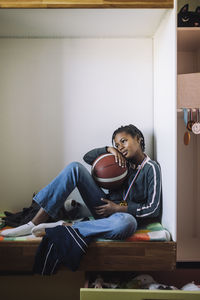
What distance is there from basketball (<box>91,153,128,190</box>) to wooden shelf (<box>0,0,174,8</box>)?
0.88 meters

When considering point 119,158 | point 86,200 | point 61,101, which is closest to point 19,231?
point 86,200

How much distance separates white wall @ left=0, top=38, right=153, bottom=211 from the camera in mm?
2346

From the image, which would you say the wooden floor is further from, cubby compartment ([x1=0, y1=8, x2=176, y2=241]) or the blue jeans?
cubby compartment ([x1=0, y1=8, x2=176, y2=241])

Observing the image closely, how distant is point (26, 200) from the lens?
7.86ft

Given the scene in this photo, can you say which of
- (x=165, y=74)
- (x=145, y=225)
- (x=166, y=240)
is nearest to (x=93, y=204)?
(x=145, y=225)

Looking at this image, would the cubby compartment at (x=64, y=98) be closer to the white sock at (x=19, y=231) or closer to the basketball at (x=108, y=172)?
the basketball at (x=108, y=172)

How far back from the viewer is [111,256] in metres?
1.74

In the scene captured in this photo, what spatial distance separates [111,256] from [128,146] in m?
0.69

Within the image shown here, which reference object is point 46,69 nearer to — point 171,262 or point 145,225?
point 145,225

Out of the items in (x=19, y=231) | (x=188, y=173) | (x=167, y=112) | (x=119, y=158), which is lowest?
(x=19, y=231)

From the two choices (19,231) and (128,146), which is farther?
(128,146)

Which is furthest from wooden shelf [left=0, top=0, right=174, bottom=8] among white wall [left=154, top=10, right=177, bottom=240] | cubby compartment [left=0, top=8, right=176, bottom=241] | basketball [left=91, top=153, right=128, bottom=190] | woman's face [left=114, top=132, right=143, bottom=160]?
basketball [left=91, top=153, right=128, bottom=190]

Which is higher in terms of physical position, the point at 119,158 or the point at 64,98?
the point at 64,98

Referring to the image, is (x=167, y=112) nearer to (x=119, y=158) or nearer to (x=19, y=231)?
(x=119, y=158)
